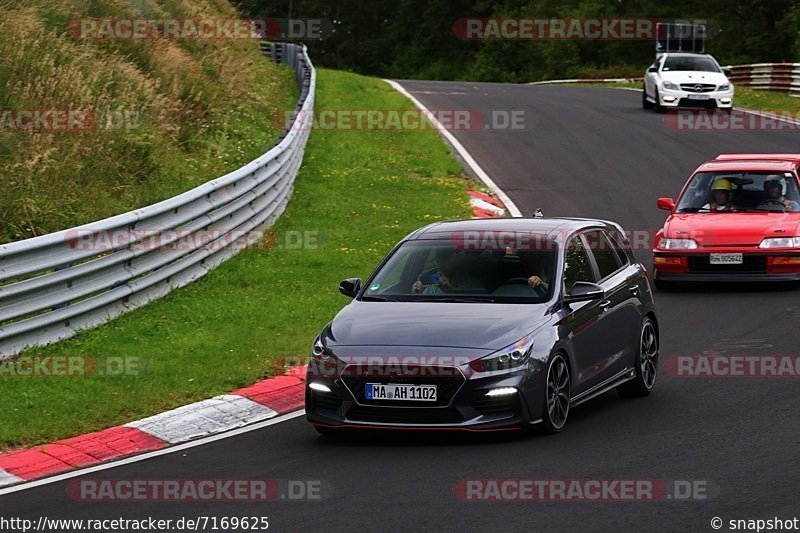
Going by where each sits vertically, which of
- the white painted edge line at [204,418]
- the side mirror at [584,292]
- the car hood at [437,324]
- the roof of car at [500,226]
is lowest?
the white painted edge line at [204,418]

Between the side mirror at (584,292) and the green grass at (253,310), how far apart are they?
2982 millimetres

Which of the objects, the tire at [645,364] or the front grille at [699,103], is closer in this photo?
the tire at [645,364]

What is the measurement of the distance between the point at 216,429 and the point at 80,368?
2.00m

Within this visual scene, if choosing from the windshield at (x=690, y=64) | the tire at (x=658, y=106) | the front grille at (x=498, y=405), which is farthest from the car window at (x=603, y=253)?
the windshield at (x=690, y=64)

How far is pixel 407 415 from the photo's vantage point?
977 cm

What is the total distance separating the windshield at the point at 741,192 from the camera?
18.6 m

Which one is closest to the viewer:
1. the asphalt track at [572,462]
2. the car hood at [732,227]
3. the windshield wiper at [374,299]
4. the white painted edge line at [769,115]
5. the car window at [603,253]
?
the asphalt track at [572,462]

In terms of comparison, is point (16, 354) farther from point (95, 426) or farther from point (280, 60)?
point (280, 60)

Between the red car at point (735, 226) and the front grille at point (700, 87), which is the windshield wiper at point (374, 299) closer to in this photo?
the red car at point (735, 226)

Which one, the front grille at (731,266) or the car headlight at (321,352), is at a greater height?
the car headlight at (321,352)

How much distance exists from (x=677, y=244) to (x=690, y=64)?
21497 millimetres

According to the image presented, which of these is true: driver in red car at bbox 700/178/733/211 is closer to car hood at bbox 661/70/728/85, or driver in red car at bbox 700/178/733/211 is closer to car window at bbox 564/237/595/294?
car window at bbox 564/237/595/294

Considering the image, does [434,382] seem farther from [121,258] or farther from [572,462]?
[121,258]

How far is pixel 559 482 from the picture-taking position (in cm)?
866
